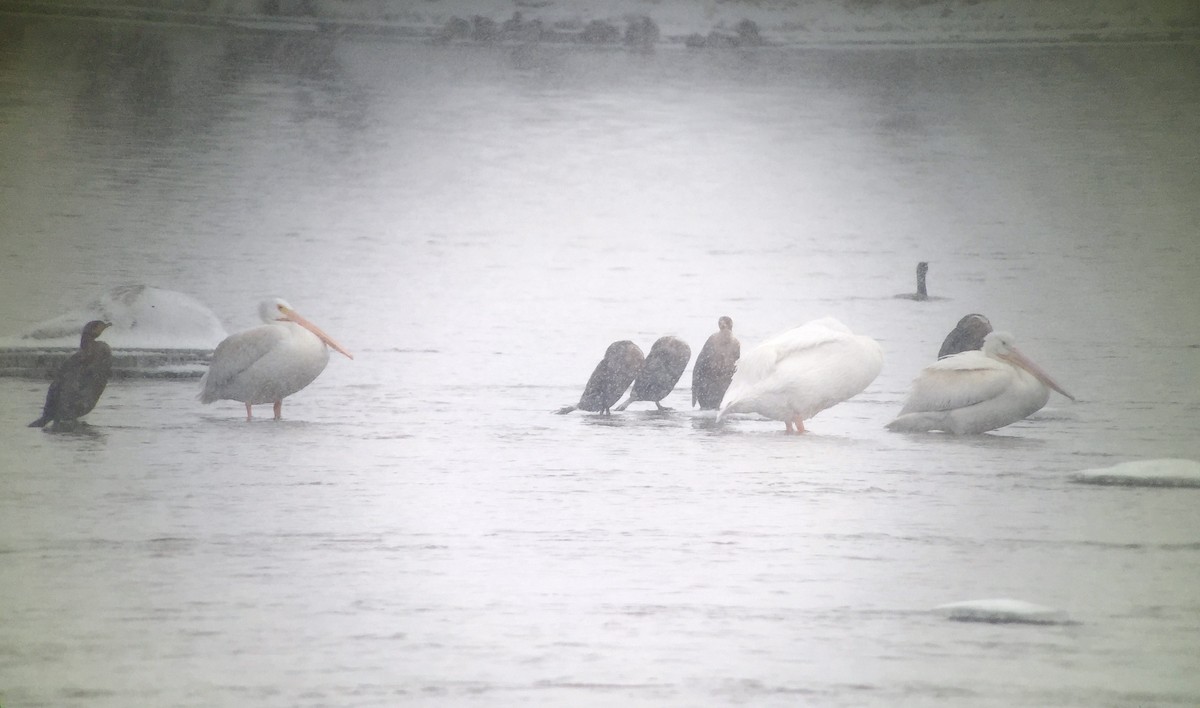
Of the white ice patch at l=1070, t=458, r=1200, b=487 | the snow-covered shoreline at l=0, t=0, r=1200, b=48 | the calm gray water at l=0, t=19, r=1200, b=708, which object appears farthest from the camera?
the snow-covered shoreline at l=0, t=0, r=1200, b=48

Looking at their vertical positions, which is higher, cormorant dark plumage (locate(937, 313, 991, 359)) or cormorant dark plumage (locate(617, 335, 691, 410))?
cormorant dark plumage (locate(937, 313, 991, 359))

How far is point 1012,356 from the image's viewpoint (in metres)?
2.94

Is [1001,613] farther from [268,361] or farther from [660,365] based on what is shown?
[268,361]

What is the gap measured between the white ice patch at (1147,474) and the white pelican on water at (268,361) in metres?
1.59

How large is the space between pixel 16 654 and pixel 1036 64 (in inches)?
97.0

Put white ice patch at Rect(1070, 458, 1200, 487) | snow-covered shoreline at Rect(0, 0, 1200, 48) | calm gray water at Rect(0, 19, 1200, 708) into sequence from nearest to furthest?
calm gray water at Rect(0, 19, 1200, 708)
white ice patch at Rect(1070, 458, 1200, 487)
snow-covered shoreline at Rect(0, 0, 1200, 48)

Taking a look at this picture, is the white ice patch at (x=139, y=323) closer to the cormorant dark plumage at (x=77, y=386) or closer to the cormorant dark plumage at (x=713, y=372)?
the cormorant dark plumage at (x=77, y=386)

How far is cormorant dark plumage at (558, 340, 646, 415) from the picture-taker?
2.94 meters

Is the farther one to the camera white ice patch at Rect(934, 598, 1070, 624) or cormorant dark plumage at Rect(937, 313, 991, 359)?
cormorant dark plumage at Rect(937, 313, 991, 359)

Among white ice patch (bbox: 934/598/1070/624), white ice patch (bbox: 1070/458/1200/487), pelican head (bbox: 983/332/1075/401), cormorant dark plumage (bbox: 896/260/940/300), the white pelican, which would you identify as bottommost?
white ice patch (bbox: 934/598/1070/624)

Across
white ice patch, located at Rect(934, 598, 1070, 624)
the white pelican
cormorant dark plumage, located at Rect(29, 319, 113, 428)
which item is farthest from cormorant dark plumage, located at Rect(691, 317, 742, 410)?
cormorant dark plumage, located at Rect(29, 319, 113, 428)

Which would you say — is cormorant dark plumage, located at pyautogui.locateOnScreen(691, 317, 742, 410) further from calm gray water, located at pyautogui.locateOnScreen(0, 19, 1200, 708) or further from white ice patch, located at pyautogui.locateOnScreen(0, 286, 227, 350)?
white ice patch, located at pyautogui.locateOnScreen(0, 286, 227, 350)

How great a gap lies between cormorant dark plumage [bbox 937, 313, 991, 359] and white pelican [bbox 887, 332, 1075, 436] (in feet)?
0.10

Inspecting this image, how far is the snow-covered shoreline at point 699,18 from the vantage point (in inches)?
123
